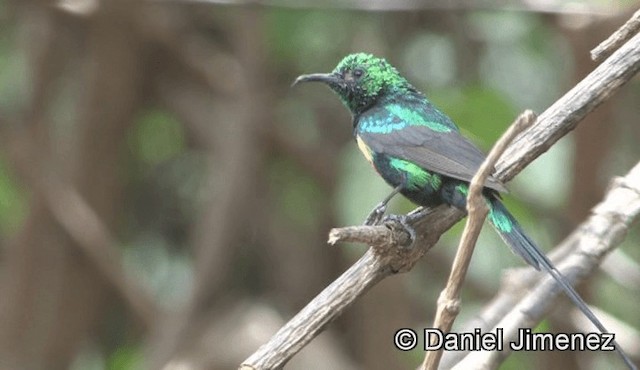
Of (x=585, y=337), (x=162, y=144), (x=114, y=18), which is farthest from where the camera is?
(x=162, y=144)

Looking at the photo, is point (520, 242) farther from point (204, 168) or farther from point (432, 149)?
point (204, 168)

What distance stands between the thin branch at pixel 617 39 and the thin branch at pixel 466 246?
433mm

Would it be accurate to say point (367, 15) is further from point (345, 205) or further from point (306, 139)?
point (345, 205)

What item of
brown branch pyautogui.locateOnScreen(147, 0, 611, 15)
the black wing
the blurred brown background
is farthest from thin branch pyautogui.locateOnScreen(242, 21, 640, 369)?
the blurred brown background

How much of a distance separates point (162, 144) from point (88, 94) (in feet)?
1.67

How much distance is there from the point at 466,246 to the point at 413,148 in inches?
42.8

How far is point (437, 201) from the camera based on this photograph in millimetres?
2553

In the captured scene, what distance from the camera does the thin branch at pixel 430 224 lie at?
1900 mm

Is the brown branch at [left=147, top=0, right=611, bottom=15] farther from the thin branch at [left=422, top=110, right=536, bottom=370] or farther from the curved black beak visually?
the thin branch at [left=422, top=110, right=536, bottom=370]

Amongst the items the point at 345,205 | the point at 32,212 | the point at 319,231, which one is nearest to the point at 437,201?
the point at 345,205

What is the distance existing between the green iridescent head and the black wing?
0.78ft

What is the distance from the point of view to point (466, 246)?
1.60m

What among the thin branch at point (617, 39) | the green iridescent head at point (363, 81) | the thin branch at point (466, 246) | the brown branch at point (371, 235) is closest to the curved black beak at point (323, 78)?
the green iridescent head at point (363, 81)

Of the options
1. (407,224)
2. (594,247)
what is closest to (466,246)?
(407,224)
